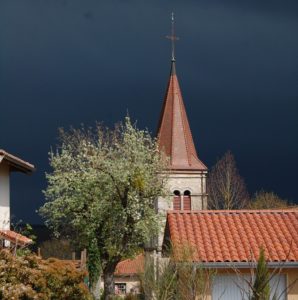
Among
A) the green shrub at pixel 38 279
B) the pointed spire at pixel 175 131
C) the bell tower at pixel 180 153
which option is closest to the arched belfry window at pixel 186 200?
the bell tower at pixel 180 153

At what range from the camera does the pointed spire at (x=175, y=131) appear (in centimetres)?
7769

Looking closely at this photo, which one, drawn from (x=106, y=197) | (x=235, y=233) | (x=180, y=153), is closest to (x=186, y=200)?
(x=180, y=153)

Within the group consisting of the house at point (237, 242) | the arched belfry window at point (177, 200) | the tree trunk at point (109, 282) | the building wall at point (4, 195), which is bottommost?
the tree trunk at point (109, 282)

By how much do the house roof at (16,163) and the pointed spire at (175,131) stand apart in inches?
1652

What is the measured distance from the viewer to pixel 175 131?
255 feet

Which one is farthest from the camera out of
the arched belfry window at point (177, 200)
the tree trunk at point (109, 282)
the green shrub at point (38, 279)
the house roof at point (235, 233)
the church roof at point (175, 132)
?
the arched belfry window at point (177, 200)

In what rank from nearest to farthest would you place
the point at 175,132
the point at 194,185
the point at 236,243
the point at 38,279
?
the point at 38,279 → the point at 236,243 → the point at 175,132 → the point at 194,185

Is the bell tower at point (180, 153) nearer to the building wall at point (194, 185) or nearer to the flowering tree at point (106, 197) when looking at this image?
the building wall at point (194, 185)

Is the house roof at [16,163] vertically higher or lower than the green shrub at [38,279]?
higher

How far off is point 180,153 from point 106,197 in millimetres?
32207

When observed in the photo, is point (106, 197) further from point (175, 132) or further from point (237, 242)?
point (175, 132)

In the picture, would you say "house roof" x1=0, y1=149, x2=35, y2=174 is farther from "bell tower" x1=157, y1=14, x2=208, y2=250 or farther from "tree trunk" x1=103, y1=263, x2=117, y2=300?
"bell tower" x1=157, y1=14, x2=208, y2=250

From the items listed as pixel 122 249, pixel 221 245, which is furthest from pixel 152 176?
pixel 221 245

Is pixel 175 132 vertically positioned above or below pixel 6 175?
above
